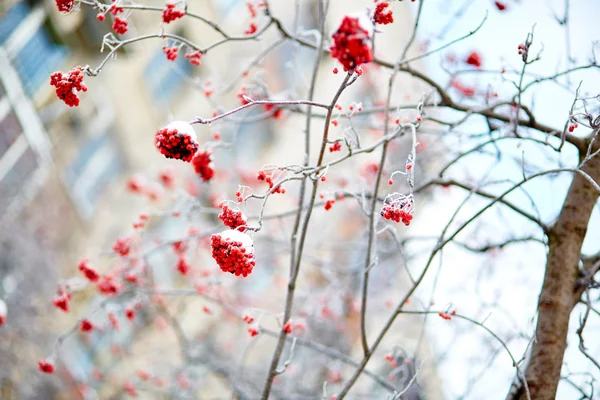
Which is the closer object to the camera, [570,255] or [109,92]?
[570,255]

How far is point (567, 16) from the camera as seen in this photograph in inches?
155

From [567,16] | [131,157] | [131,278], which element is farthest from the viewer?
[131,157]

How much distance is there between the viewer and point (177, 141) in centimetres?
248

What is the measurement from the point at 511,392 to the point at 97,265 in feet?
23.1

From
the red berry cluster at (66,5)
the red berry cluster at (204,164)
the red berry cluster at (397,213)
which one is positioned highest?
the red berry cluster at (204,164)

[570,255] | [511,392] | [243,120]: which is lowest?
[511,392]

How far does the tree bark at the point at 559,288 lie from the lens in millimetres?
3311

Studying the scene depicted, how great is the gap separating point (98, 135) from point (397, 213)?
302 inches

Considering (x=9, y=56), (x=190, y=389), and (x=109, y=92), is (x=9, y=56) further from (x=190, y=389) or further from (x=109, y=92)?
(x=190, y=389)

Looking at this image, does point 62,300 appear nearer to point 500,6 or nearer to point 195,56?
point 195,56

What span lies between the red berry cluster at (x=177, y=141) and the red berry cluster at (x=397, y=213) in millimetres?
941

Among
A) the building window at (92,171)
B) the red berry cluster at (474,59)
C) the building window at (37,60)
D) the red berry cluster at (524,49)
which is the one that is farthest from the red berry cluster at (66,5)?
the building window at (92,171)

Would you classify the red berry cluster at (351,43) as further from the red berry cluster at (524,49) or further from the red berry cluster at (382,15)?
the red berry cluster at (524,49)

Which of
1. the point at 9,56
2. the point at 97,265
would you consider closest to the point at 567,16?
the point at 9,56
